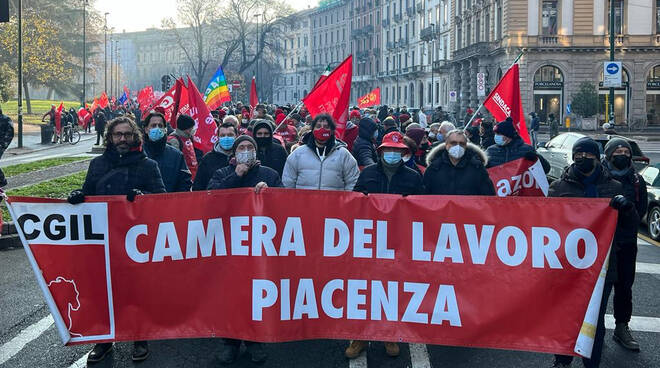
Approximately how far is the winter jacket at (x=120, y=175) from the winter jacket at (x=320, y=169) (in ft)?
4.79

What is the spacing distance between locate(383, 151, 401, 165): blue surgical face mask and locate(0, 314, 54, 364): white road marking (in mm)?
3180

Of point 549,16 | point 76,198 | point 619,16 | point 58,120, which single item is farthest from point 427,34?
point 76,198

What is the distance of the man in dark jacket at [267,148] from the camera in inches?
300

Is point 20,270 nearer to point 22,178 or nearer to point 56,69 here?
point 22,178

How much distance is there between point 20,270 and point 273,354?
13.7ft

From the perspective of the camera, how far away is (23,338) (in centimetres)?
601

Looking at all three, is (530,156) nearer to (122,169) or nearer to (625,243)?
(625,243)

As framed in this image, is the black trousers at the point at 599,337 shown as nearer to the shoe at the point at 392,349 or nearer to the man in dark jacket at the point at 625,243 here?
the man in dark jacket at the point at 625,243

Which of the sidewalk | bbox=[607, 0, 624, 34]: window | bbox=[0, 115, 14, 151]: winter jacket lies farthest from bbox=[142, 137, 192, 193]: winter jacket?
bbox=[607, 0, 624, 34]: window

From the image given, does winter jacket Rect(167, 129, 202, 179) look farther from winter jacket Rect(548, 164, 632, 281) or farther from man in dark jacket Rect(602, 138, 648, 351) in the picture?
man in dark jacket Rect(602, 138, 648, 351)

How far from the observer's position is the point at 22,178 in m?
17.3

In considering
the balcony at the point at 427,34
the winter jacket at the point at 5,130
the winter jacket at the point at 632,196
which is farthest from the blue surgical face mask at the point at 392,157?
the balcony at the point at 427,34

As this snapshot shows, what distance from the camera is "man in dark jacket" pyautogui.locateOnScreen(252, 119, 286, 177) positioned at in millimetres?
7625

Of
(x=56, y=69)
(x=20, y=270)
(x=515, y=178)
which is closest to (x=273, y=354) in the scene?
(x=515, y=178)
